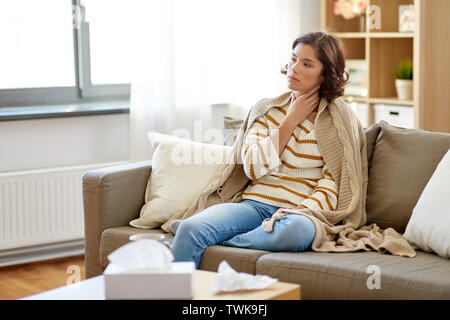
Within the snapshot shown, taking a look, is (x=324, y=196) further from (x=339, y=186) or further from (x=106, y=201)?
(x=106, y=201)

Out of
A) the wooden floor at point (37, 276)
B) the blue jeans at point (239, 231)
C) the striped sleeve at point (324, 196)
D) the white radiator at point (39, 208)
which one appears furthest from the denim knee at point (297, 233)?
the white radiator at point (39, 208)

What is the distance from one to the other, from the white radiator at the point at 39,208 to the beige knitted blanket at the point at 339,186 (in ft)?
3.84

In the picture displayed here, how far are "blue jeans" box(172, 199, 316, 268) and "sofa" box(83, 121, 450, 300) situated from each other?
1.3 inches

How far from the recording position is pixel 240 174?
8.79 ft

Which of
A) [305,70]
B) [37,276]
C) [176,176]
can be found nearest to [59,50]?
[37,276]

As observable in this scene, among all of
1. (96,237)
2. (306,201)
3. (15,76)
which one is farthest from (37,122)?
(306,201)

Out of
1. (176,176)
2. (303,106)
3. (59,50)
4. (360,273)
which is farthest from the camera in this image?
(59,50)

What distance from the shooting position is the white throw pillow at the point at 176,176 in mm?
2682

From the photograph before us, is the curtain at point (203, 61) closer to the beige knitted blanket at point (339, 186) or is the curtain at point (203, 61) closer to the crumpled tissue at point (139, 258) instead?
the beige knitted blanket at point (339, 186)

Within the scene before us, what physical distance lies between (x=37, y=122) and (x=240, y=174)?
139 cm

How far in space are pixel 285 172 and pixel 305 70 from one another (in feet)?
1.20

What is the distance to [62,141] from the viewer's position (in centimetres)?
372

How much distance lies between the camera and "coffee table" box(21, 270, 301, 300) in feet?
5.72
